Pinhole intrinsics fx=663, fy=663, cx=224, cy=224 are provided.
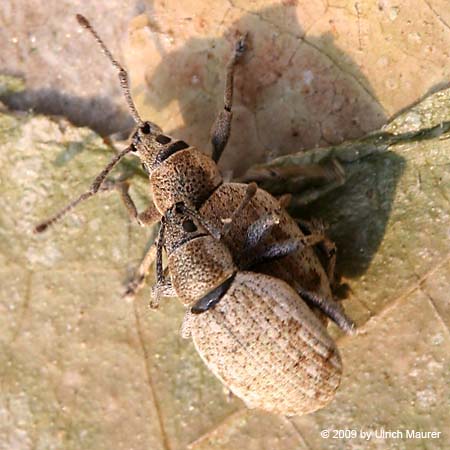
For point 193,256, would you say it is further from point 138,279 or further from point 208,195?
point 138,279

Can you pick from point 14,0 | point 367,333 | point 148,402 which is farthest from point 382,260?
point 14,0

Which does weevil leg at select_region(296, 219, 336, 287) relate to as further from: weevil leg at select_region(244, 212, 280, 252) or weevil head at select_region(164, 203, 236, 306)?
weevil head at select_region(164, 203, 236, 306)

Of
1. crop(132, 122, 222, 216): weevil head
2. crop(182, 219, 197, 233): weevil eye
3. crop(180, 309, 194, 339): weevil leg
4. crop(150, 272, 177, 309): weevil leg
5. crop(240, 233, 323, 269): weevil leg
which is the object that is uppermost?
crop(132, 122, 222, 216): weevil head

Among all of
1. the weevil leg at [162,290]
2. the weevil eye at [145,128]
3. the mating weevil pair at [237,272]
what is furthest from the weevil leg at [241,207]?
the weevil eye at [145,128]

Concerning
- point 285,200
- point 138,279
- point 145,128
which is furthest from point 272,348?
point 145,128

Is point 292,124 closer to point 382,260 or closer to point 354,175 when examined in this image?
point 354,175

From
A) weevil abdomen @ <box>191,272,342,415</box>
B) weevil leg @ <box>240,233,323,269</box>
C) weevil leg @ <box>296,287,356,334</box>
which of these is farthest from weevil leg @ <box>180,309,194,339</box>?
weevil leg @ <box>296,287,356,334</box>

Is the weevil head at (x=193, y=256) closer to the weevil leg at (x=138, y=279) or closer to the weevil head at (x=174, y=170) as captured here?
the weevil head at (x=174, y=170)
